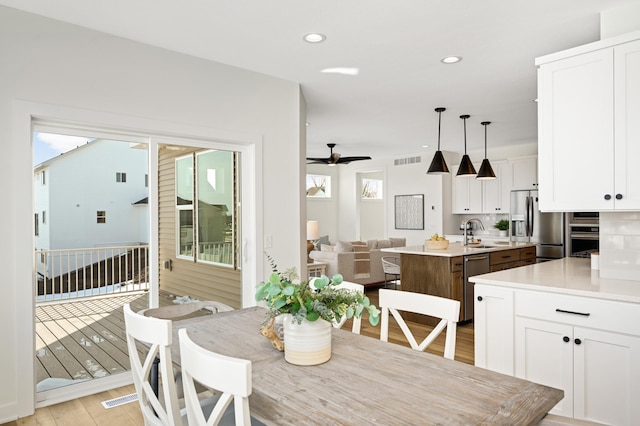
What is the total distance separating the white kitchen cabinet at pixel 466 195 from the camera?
8.20 meters

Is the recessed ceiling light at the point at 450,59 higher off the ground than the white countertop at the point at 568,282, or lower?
higher

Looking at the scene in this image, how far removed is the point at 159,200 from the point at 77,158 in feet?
2.16

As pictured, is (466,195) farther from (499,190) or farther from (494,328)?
(494,328)

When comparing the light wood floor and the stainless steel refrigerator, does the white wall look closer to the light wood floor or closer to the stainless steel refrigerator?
the light wood floor

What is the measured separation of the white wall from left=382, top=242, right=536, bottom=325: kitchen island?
1.74 metres

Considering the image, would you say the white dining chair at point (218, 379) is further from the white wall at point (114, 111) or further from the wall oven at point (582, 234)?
the wall oven at point (582, 234)

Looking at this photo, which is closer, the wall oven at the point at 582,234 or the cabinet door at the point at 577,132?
the cabinet door at the point at 577,132

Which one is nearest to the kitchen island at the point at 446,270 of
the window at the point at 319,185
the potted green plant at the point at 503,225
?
the potted green plant at the point at 503,225

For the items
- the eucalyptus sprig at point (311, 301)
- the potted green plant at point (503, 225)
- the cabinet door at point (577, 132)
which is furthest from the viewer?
the potted green plant at point (503, 225)

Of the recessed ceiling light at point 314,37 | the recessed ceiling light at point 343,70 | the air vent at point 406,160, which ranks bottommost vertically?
the air vent at point 406,160

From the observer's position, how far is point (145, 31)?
3.06m

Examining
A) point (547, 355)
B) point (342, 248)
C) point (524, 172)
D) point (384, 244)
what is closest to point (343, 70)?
point (547, 355)

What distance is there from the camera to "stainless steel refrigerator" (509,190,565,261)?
713 centimetres

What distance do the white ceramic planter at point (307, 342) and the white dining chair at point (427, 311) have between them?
54cm
